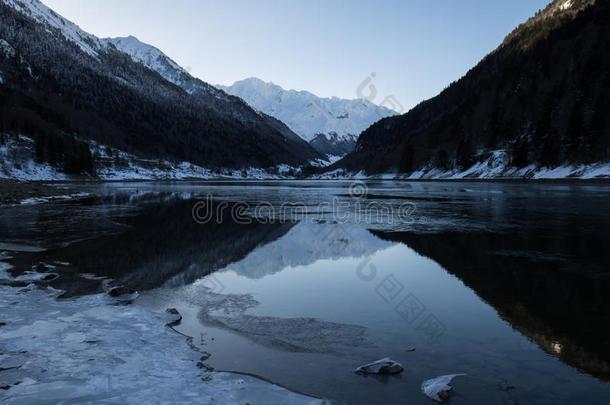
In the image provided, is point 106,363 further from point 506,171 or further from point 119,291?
point 506,171

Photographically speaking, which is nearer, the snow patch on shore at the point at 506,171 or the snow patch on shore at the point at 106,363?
the snow patch on shore at the point at 106,363

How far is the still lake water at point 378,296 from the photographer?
25.3ft

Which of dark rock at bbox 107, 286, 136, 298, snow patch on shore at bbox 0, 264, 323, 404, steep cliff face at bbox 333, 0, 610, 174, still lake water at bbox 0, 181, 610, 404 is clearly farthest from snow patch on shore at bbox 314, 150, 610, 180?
snow patch on shore at bbox 0, 264, 323, 404

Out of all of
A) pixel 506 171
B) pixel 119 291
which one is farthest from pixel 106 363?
pixel 506 171

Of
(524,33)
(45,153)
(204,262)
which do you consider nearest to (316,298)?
(204,262)

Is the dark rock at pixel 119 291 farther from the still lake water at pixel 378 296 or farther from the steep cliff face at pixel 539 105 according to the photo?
the steep cliff face at pixel 539 105

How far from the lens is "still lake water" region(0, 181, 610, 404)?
7.70 m

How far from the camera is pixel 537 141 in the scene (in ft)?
377

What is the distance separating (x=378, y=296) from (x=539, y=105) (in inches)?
5683

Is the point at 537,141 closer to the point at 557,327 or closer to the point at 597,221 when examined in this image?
the point at 597,221

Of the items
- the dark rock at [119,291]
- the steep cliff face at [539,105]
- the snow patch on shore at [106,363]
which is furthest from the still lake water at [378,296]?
the steep cliff face at [539,105]

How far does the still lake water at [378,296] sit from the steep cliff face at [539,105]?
88187mm

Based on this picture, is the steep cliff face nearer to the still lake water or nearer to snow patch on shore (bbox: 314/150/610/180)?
snow patch on shore (bbox: 314/150/610/180)

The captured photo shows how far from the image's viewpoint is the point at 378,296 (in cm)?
1316
